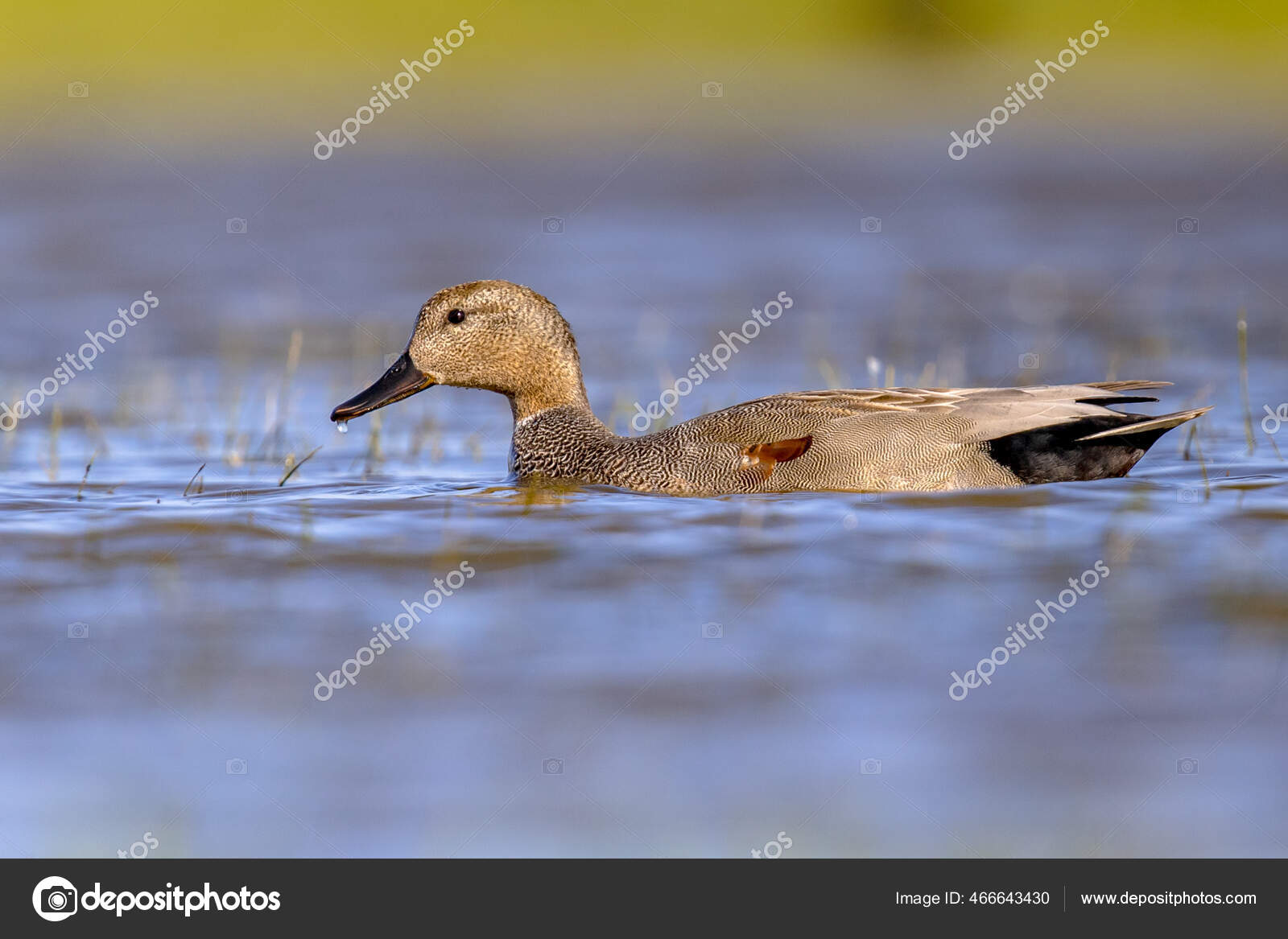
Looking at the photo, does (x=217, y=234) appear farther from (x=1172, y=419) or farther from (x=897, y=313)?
(x=1172, y=419)

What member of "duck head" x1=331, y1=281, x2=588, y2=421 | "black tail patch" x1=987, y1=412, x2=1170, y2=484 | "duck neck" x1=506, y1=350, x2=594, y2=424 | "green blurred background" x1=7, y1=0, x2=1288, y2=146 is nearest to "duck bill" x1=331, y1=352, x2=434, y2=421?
"duck head" x1=331, y1=281, x2=588, y2=421

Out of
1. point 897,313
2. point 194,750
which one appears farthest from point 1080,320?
point 194,750

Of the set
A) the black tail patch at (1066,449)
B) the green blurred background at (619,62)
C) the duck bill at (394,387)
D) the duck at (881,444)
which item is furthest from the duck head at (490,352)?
the green blurred background at (619,62)

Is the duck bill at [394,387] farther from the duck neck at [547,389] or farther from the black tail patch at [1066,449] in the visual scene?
the black tail patch at [1066,449]

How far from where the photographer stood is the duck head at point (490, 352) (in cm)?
755
